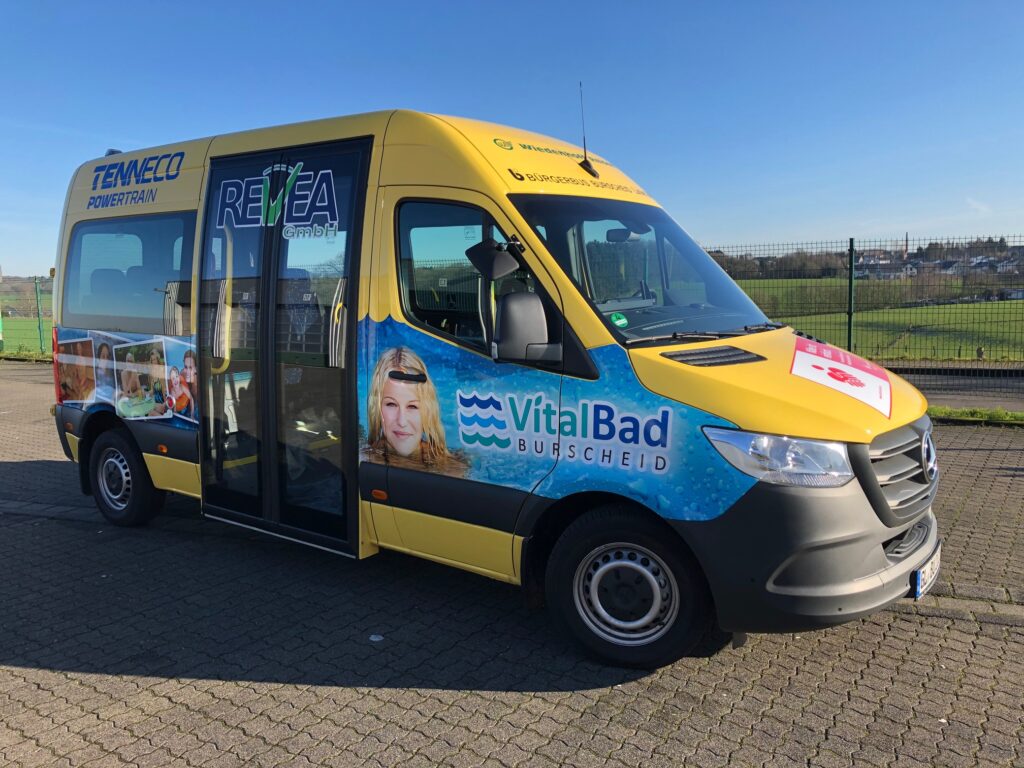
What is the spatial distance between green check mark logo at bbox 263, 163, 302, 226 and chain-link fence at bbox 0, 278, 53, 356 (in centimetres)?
2051

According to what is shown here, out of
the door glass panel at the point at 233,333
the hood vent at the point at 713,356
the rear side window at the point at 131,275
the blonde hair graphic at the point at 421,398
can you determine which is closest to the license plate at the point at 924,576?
the hood vent at the point at 713,356

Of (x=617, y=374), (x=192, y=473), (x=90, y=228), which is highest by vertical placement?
(x=90, y=228)

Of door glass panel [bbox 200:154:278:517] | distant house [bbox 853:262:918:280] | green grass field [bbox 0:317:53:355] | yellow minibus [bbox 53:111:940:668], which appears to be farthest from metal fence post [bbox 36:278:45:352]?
distant house [bbox 853:262:918:280]

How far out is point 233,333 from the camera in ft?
17.7

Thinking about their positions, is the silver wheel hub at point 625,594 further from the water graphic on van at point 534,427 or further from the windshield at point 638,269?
the windshield at point 638,269

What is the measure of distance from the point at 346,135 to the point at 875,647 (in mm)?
4131

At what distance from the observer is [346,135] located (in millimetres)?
4793

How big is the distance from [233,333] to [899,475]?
13.5ft

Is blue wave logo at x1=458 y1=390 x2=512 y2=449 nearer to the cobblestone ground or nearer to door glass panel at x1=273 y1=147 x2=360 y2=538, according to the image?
door glass panel at x1=273 y1=147 x2=360 y2=538

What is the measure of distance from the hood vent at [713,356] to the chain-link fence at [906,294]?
694 centimetres

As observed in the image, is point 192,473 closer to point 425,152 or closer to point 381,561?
point 381,561

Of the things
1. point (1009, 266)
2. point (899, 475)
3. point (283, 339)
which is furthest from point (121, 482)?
point (1009, 266)

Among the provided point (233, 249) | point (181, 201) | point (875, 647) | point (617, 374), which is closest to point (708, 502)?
point (617, 374)

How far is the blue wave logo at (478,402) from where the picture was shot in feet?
13.4
